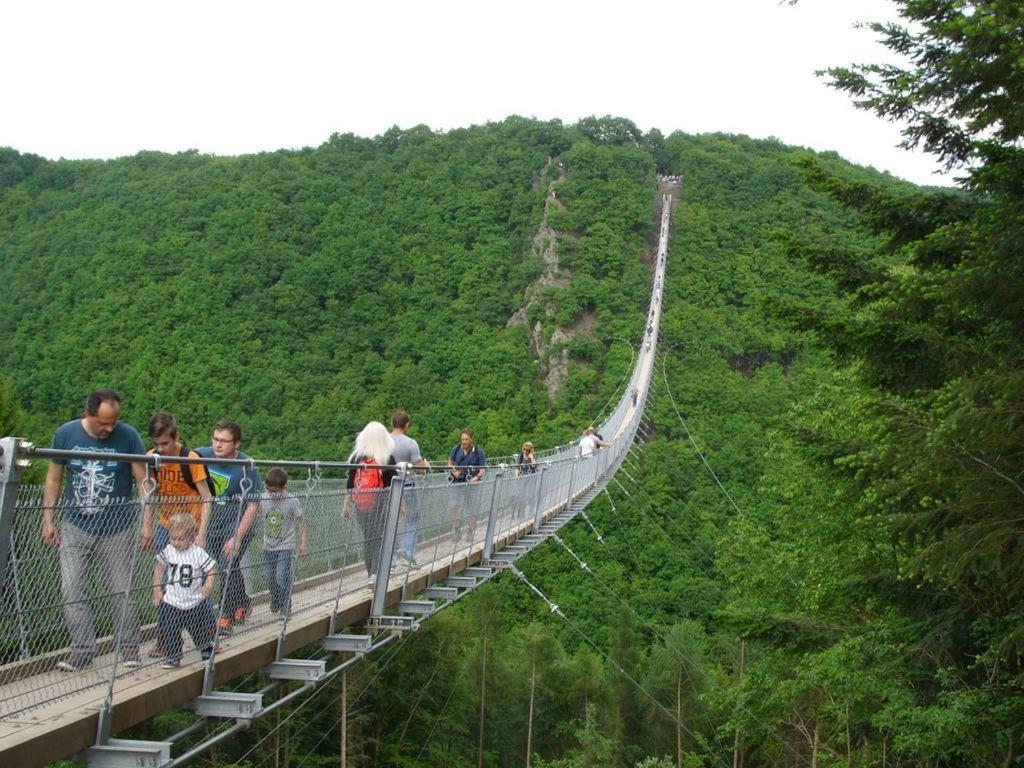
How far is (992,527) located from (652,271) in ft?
161

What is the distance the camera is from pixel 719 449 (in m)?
34.1

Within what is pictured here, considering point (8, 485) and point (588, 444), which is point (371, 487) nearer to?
point (8, 485)

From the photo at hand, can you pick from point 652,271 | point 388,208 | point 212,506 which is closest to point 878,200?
point 212,506

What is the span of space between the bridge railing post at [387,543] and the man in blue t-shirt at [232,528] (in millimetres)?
1519

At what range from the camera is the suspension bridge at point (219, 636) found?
2.77 metres

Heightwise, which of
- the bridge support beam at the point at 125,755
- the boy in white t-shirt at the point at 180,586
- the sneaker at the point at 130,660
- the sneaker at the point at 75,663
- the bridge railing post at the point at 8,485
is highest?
the bridge railing post at the point at 8,485

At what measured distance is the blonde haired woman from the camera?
5195 mm

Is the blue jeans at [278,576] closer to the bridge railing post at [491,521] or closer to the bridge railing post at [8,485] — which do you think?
the bridge railing post at [8,485]

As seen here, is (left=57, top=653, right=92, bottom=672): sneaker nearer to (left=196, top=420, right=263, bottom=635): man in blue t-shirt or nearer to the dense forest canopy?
(left=196, top=420, right=263, bottom=635): man in blue t-shirt

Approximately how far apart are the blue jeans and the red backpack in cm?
75

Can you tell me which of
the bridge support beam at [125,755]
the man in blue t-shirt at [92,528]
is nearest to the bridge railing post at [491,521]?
the man in blue t-shirt at [92,528]

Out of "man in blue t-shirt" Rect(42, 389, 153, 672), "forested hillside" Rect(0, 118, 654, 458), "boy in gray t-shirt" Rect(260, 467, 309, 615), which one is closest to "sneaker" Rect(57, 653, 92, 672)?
"man in blue t-shirt" Rect(42, 389, 153, 672)

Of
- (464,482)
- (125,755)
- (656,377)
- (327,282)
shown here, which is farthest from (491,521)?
(327,282)

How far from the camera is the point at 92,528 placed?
2.95 metres
